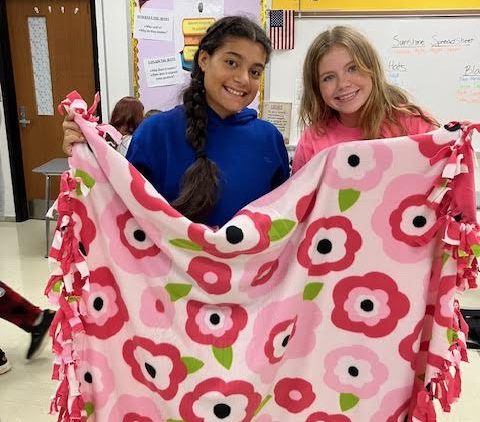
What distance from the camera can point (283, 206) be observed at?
129cm

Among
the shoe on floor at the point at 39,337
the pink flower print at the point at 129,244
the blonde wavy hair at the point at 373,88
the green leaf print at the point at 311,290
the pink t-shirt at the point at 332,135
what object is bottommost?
the shoe on floor at the point at 39,337

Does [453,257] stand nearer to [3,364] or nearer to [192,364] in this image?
[192,364]

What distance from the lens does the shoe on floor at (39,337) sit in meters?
2.40

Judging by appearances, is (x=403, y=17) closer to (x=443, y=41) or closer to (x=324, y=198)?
(x=443, y=41)

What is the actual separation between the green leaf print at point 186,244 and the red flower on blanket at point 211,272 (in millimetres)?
31

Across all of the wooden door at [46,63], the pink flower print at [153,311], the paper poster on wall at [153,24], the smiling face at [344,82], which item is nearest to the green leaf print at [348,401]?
the pink flower print at [153,311]

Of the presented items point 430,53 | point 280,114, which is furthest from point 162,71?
point 430,53

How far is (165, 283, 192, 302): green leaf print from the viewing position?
130 centimetres

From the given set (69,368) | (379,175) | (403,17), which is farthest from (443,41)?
(69,368)

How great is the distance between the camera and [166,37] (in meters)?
3.93

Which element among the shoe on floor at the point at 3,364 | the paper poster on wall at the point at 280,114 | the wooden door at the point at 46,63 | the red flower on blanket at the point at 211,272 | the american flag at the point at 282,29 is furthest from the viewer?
the wooden door at the point at 46,63

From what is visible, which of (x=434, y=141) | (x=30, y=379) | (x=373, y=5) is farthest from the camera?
(x=373, y=5)

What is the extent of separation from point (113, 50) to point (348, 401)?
11.8 feet

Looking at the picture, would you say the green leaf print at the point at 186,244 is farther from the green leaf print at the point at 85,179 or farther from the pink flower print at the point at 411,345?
the pink flower print at the point at 411,345
